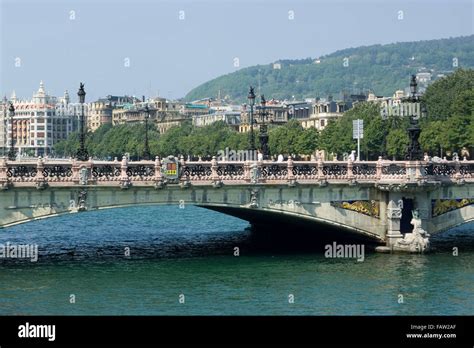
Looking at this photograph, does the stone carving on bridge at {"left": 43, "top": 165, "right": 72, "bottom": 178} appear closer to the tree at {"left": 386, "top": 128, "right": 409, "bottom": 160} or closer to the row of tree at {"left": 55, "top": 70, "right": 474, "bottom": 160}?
the row of tree at {"left": 55, "top": 70, "right": 474, "bottom": 160}

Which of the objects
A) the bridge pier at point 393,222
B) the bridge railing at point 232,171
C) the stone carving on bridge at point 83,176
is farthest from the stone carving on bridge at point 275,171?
the stone carving on bridge at point 83,176

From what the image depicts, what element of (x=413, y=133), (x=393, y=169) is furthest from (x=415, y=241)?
(x=413, y=133)

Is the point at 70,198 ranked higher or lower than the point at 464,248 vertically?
higher

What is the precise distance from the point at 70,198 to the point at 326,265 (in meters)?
16.8

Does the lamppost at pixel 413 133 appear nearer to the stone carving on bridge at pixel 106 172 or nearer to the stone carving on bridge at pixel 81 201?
the stone carving on bridge at pixel 106 172

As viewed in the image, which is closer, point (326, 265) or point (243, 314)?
point (243, 314)

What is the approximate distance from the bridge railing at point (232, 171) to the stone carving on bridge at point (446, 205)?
1647 mm

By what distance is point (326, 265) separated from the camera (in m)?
64.1

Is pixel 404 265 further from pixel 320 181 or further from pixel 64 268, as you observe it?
pixel 64 268

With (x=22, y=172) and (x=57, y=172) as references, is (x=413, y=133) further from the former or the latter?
(x=22, y=172)

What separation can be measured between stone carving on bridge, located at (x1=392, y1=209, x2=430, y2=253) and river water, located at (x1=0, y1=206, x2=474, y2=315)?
2.92 feet

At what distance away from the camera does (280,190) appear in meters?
65.1
